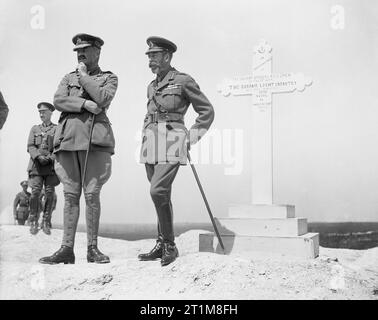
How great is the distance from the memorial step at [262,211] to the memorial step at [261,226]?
120 mm

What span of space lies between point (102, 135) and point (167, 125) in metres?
0.49

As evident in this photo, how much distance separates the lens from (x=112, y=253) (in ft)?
17.1

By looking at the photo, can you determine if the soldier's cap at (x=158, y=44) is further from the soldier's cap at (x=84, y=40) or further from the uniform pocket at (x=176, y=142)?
the uniform pocket at (x=176, y=142)

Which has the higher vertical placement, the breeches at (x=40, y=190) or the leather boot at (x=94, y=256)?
the breeches at (x=40, y=190)

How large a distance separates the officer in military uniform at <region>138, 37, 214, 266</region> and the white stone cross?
950 mm

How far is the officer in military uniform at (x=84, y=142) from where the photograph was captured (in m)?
3.29

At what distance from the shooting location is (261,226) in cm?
382

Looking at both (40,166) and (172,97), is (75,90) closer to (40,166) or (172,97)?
(172,97)

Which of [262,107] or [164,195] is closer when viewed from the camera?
[164,195]

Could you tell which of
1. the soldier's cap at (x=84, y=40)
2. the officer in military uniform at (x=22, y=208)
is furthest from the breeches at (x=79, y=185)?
the officer in military uniform at (x=22, y=208)

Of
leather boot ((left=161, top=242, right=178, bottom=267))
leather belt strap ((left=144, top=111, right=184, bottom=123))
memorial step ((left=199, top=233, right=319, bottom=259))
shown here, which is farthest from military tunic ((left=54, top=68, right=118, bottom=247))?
memorial step ((left=199, top=233, right=319, bottom=259))

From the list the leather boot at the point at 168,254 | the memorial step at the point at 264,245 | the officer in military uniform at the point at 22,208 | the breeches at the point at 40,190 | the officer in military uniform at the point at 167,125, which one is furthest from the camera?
the officer in military uniform at the point at 22,208

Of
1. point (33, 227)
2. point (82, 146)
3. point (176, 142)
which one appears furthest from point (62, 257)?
point (33, 227)
